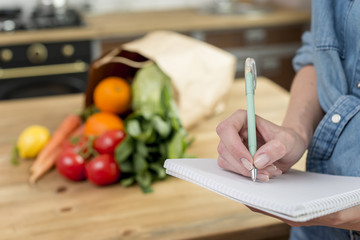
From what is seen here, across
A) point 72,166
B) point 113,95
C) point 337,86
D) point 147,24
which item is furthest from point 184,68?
point 147,24

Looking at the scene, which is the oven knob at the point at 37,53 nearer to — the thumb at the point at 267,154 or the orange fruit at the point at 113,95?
the orange fruit at the point at 113,95

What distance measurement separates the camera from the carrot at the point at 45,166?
110cm

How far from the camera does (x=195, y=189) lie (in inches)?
41.9

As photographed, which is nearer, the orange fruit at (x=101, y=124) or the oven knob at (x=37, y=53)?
the orange fruit at (x=101, y=124)

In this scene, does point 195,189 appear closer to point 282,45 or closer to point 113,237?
point 113,237

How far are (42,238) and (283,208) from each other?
52 cm

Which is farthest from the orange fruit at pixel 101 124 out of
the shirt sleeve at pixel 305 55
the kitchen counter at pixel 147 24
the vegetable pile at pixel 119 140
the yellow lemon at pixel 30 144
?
the kitchen counter at pixel 147 24

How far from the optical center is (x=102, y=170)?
1.05m

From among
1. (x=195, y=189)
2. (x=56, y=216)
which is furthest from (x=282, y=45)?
(x=56, y=216)

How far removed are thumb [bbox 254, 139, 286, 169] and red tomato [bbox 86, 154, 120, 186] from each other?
0.49 metres

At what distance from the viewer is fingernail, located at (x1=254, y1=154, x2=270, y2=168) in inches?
24.7

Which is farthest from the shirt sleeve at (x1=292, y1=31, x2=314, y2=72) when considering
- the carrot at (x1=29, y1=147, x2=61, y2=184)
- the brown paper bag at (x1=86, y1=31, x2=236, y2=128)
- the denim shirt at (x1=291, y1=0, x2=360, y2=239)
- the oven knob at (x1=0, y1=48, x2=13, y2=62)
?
the oven knob at (x1=0, y1=48, x2=13, y2=62)

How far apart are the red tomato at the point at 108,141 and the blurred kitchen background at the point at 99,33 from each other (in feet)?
5.40

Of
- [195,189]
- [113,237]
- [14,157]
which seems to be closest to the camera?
[113,237]
